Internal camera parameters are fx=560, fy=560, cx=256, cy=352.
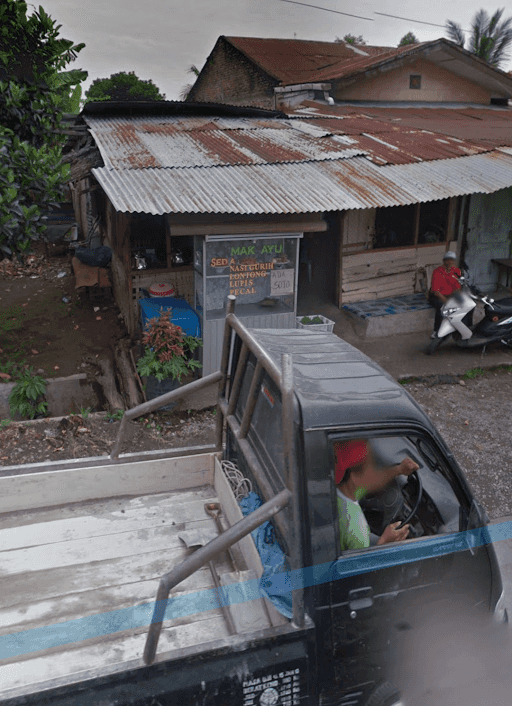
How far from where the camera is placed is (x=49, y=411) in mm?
8734

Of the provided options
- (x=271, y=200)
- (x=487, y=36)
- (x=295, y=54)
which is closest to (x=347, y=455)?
(x=271, y=200)

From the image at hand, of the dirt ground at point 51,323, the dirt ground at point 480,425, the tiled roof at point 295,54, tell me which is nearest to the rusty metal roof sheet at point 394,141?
the dirt ground at point 480,425

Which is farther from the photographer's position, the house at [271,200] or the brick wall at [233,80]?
the brick wall at [233,80]

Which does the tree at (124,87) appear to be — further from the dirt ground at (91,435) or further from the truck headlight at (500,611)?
the truck headlight at (500,611)

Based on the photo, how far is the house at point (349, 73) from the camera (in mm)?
15031

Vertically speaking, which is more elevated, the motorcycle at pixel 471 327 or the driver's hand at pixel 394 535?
the driver's hand at pixel 394 535

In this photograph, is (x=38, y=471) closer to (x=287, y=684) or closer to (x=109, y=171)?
(x=287, y=684)

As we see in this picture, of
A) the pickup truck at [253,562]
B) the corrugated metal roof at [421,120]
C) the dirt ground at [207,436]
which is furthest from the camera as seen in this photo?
the corrugated metal roof at [421,120]

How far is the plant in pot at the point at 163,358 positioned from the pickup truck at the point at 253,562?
3857 millimetres

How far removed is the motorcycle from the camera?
30.7 feet

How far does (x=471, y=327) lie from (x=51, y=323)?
26.6ft

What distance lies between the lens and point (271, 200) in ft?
27.0

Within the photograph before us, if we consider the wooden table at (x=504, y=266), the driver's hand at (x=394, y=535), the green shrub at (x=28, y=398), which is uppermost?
the driver's hand at (x=394, y=535)

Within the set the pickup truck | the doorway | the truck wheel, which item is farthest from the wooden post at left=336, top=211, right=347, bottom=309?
the truck wheel
